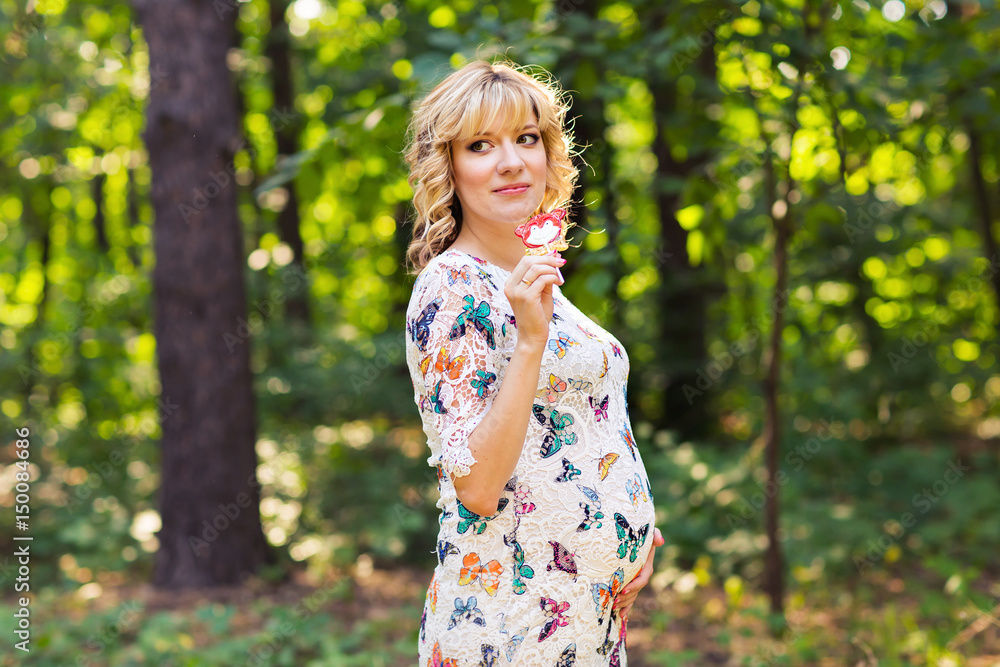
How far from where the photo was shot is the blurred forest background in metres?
3.51

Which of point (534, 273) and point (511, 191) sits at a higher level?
point (511, 191)

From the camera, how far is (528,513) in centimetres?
166

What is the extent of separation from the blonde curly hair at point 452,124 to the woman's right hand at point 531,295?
284 millimetres

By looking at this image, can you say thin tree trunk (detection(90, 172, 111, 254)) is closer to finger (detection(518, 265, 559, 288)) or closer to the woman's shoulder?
the woman's shoulder

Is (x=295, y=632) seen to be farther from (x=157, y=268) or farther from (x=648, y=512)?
(x=648, y=512)

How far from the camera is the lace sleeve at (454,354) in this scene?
151 centimetres

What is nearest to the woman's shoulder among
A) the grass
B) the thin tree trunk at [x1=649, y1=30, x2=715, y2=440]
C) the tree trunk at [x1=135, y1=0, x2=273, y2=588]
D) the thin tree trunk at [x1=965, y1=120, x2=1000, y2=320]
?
the grass

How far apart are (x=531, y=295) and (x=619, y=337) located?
501 centimetres

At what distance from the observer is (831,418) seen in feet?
21.4

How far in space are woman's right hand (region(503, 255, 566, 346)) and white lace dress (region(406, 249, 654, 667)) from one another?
105mm

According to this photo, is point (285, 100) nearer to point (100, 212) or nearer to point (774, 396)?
point (100, 212)

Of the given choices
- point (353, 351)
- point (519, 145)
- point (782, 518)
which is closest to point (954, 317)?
point (782, 518)

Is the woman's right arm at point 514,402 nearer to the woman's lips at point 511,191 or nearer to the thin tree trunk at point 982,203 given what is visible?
the woman's lips at point 511,191

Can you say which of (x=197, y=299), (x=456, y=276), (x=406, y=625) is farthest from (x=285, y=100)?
(x=456, y=276)
